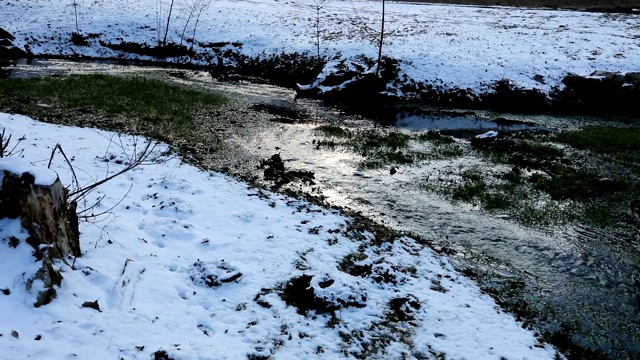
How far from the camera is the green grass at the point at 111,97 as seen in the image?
1934cm

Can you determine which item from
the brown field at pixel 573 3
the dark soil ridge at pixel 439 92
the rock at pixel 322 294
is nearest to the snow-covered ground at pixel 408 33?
the dark soil ridge at pixel 439 92

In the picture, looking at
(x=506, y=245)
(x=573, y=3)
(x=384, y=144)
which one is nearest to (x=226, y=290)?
(x=506, y=245)

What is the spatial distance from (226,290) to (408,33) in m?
34.9

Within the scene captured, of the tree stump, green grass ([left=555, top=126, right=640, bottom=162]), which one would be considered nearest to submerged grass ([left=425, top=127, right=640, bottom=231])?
green grass ([left=555, top=126, right=640, bottom=162])

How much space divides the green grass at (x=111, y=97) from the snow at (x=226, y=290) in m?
7.92

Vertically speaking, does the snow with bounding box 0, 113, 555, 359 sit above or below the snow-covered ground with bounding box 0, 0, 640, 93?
below

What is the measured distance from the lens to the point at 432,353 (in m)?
7.39

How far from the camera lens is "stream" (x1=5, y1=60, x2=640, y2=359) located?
29.4ft

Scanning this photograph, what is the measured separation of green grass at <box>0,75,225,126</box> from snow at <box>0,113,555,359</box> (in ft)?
26.0

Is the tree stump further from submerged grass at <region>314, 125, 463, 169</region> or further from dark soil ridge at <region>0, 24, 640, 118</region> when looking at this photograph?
dark soil ridge at <region>0, 24, 640, 118</region>

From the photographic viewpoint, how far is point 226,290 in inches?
319

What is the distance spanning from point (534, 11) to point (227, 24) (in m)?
32.9

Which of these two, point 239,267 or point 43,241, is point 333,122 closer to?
point 239,267

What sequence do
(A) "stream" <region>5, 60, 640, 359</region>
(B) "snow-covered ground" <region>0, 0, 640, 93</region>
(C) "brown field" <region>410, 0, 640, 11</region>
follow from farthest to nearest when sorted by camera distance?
(C) "brown field" <region>410, 0, 640, 11</region>, (B) "snow-covered ground" <region>0, 0, 640, 93</region>, (A) "stream" <region>5, 60, 640, 359</region>
